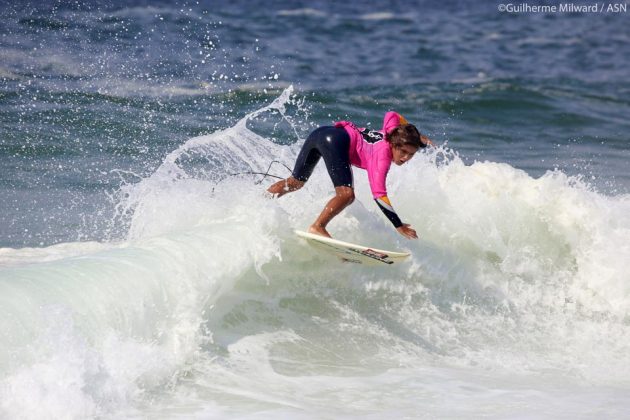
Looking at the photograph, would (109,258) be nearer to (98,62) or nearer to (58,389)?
(58,389)

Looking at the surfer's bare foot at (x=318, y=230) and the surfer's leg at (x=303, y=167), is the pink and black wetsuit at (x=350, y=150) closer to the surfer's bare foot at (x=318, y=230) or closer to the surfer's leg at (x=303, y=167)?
the surfer's leg at (x=303, y=167)

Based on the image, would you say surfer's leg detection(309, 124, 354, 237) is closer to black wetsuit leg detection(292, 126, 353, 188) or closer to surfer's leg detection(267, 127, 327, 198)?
black wetsuit leg detection(292, 126, 353, 188)

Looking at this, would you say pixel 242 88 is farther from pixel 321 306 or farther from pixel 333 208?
pixel 333 208

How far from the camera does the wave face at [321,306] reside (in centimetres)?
574

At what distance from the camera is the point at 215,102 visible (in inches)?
674

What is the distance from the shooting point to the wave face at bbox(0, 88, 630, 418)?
5.74m

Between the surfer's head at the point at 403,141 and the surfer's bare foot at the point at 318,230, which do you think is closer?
the surfer's head at the point at 403,141

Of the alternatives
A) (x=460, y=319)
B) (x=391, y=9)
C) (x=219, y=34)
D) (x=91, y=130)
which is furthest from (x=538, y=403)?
(x=391, y=9)

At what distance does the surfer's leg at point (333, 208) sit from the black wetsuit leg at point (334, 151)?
67 millimetres

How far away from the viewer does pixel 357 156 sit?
7.52m

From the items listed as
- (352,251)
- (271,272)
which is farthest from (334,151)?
(271,272)

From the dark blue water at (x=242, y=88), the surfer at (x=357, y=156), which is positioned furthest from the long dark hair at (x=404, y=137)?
the dark blue water at (x=242, y=88)

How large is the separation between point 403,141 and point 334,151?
62 cm

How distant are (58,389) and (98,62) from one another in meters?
13.8
